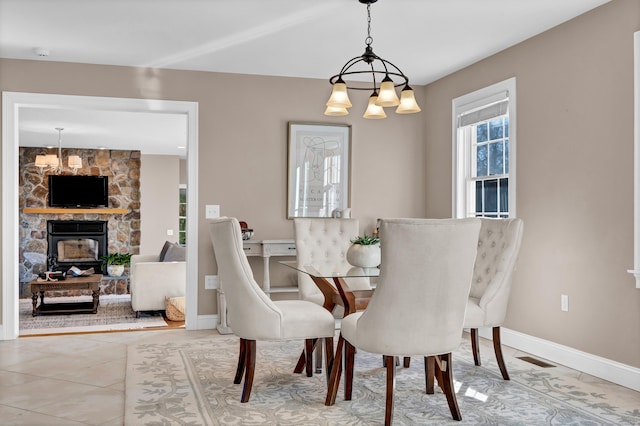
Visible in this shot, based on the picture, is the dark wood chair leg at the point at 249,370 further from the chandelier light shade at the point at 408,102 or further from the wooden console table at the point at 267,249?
the wooden console table at the point at 267,249

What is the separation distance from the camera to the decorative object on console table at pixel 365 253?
362 centimetres

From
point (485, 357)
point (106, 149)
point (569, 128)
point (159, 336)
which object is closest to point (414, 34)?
point (569, 128)

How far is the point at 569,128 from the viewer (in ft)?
13.4

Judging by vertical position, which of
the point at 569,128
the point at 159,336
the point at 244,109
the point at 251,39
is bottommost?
the point at 159,336

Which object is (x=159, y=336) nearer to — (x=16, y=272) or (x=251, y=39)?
(x=16, y=272)

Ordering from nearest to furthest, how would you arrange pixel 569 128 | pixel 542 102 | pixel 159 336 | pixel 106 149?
1. pixel 569 128
2. pixel 542 102
3. pixel 159 336
4. pixel 106 149

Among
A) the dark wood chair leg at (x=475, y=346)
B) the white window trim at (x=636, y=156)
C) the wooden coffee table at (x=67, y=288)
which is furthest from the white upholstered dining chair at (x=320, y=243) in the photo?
the wooden coffee table at (x=67, y=288)

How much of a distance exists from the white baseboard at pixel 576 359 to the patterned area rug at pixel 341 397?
9.1 inches

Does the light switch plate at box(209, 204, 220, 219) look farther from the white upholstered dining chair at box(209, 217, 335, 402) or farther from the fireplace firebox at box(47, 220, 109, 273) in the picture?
the fireplace firebox at box(47, 220, 109, 273)

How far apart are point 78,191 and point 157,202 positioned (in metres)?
1.33

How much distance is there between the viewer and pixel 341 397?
130 inches

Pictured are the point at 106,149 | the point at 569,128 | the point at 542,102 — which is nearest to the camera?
the point at 569,128

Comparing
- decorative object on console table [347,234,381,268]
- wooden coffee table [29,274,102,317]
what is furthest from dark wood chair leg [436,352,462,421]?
wooden coffee table [29,274,102,317]

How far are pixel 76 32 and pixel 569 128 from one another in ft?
11.9
